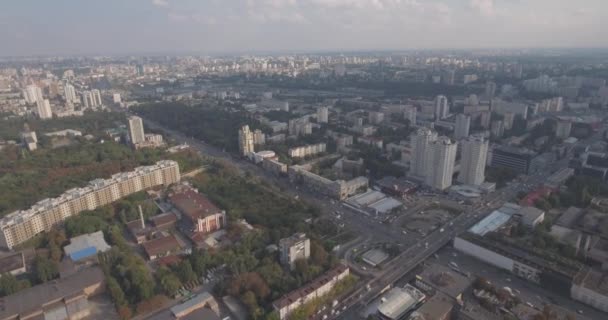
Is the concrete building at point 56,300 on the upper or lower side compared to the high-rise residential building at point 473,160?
lower

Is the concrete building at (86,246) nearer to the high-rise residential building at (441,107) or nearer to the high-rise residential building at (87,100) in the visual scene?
the high-rise residential building at (441,107)

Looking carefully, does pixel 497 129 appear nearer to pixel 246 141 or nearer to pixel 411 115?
pixel 411 115

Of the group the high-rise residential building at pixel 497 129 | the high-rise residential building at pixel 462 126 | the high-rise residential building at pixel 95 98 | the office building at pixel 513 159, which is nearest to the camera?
the office building at pixel 513 159

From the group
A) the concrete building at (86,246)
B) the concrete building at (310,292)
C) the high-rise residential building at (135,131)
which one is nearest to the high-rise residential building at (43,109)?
the high-rise residential building at (135,131)

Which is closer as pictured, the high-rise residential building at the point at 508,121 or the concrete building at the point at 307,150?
the concrete building at the point at 307,150

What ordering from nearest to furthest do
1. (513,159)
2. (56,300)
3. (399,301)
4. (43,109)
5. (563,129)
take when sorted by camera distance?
(399,301)
(56,300)
(513,159)
(563,129)
(43,109)

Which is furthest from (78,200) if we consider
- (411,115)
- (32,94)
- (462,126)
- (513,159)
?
(32,94)
